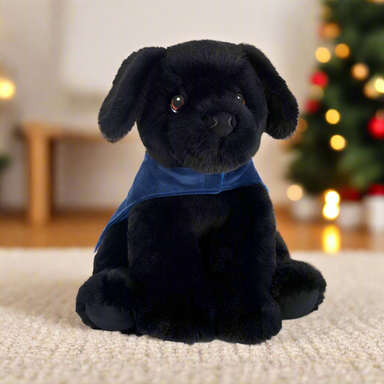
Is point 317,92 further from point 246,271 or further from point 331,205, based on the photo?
point 246,271

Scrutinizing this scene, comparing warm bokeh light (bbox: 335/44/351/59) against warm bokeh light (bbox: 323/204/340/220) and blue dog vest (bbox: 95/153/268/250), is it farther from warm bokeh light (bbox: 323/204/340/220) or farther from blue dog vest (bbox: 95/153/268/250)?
blue dog vest (bbox: 95/153/268/250)

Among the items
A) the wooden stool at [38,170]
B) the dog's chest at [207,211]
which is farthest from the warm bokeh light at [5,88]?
the dog's chest at [207,211]

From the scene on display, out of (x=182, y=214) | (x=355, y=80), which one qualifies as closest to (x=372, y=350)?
(x=182, y=214)

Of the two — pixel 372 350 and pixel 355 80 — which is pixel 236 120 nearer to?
pixel 372 350

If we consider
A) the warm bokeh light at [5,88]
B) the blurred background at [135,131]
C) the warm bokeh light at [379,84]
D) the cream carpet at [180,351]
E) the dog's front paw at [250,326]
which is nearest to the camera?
the cream carpet at [180,351]

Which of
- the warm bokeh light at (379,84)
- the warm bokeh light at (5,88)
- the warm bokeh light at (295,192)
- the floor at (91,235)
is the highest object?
the warm bokeh light at (379,84)

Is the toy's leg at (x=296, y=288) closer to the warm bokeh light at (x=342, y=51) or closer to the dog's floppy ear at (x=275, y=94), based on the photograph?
the dog's floppy ear at (x=275, y=94)

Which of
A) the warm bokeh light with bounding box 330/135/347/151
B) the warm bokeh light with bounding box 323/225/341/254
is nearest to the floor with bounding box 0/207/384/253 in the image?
the warm bokeh light with bounding box 323/225/341/254
